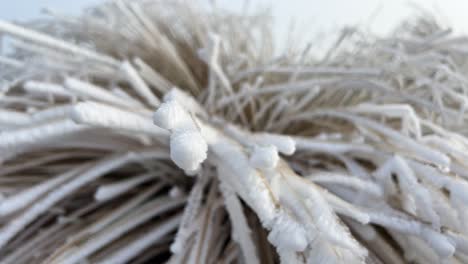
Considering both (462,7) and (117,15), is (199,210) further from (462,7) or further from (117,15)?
(462,7)

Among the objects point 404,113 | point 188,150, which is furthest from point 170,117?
point 404,113

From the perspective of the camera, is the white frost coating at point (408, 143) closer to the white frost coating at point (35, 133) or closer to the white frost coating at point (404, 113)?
the white frost coating at point (404, 113)

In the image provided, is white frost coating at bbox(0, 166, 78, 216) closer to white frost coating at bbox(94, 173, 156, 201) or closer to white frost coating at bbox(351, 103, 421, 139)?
white frost coating at bbox(94, 173, 156, 201)

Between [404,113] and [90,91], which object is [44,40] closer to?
[90,91]

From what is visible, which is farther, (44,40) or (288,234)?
(44,40)

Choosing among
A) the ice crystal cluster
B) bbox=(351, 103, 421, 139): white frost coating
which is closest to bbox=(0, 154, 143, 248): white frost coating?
the ice crystal cluster

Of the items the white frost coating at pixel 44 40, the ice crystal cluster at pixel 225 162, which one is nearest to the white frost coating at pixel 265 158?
the ice crystal cluster at pixel 225 162

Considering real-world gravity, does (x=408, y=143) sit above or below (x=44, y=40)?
below
